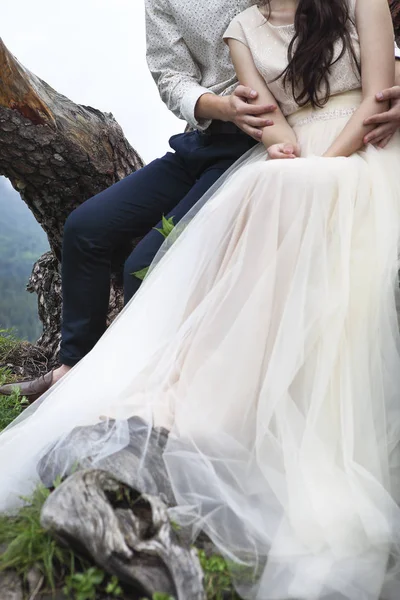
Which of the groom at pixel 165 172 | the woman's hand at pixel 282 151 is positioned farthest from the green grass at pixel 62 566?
the groom at pixel 165 172

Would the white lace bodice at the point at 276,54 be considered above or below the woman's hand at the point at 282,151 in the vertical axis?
above

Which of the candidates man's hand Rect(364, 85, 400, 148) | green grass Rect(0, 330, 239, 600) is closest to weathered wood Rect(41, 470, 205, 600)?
green grass Rect(0, 330, 239, 600)

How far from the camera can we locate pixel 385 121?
5.39ft

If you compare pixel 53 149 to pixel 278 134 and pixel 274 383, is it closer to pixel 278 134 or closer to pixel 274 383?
pixel 278 134

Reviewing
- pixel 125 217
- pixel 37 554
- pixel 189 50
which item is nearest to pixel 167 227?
pixel 125 217

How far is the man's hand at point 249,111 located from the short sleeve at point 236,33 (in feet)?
0.50

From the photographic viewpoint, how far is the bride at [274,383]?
109 centimetres

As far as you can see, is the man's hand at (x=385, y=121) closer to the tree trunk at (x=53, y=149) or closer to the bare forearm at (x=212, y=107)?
the bare forearm at (x=212, y=107)

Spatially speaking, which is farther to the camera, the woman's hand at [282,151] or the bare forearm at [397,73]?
the bare forearm at [397,73]

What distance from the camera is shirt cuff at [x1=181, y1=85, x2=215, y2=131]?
2014 mm

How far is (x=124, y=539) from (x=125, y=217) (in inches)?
53.2

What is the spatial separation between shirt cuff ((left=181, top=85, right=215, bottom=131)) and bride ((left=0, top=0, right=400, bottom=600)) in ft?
1.58

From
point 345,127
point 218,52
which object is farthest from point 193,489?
point 218,52

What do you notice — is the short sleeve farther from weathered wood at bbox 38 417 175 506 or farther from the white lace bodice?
weathered wood at bbox 38 417 175 506
